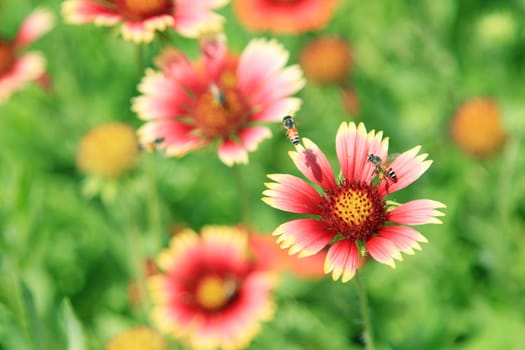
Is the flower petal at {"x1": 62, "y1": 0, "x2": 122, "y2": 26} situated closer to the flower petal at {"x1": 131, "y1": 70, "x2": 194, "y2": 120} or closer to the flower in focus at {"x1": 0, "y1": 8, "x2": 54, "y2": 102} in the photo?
the flower petal at {"x1": 131, "y1": 70, "x2": 194, "y2": 120}

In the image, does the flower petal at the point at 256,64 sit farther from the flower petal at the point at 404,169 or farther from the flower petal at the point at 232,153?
the flower petal at the point at 404,169

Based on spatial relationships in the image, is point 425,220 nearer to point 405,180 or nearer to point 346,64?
point 405,180

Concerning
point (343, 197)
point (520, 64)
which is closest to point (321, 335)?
point (343, 197)

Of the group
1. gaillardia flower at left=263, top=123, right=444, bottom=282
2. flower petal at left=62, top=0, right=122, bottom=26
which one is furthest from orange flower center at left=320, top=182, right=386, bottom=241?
flower petal at left=62, top=0, right=122, bottom=26

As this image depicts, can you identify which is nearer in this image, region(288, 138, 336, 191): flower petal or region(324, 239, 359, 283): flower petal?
region(324, 239, 359, 283): flower petal

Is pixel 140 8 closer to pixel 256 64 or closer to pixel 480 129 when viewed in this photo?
pixel 256 64
